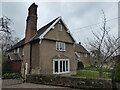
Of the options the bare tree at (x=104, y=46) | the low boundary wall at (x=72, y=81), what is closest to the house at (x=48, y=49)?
the low boundary wall at (x=72, y=81)

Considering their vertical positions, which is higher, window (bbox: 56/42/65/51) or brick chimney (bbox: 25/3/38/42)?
brick chimney (bbox: 25/3/38/42)

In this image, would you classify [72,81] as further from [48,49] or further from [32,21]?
[32,21]

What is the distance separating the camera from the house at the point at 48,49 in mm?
16516

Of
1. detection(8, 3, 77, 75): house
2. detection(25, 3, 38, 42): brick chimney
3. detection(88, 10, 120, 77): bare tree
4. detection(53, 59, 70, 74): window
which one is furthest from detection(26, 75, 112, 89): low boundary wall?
detection(25, 3, 38, 42): brick chimney

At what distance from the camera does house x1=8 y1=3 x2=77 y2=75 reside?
16.5 meters

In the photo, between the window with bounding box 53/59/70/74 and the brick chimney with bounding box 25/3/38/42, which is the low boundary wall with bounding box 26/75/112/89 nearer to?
the window with bounding box 53/59/70/74

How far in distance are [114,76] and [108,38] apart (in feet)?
16.8

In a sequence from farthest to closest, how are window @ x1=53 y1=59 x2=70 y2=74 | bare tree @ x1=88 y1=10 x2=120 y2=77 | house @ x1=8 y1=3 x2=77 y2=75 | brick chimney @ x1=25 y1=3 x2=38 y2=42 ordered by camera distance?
brick chimney @ x1=25 y1=3 x2=38 y2=42, window @ x1=53 y1=59 x2=70 y2=74, house @ x1=8 y1=3 x2=77 y2=75, bare tree @ x1=88 y1=10 x2=120 y2=77

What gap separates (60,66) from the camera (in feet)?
59.2

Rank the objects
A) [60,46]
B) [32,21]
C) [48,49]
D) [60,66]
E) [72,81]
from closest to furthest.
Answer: [72,81] < [48,49] < [60,66] < [32,21] < [60,46]

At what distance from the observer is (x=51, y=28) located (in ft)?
58.5

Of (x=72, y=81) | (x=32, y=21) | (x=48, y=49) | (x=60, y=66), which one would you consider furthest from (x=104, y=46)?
(x=32, y=21)

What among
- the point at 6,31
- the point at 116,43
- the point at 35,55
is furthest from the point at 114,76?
the point at 6,31

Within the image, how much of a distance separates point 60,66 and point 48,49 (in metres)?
3.25
